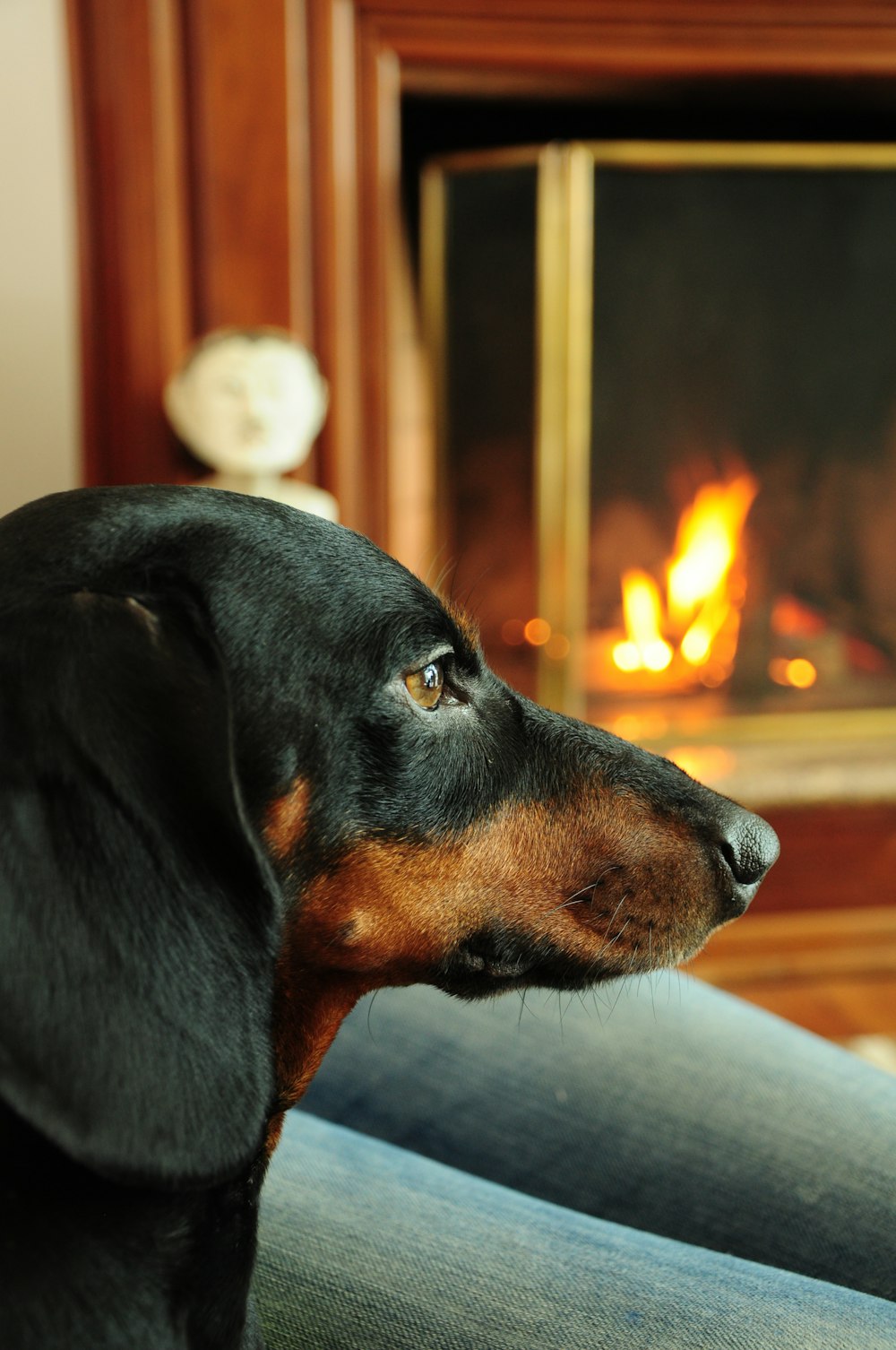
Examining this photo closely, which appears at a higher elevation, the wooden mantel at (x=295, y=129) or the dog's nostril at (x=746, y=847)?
the wooden mantel at (x=295, y=129)

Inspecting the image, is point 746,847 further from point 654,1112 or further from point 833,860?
point 833,860

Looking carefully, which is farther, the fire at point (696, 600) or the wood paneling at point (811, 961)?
the fire at point (696, 600)

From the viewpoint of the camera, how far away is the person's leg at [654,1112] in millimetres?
908

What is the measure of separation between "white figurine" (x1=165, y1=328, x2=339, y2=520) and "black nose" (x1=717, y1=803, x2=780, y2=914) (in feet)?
4.33

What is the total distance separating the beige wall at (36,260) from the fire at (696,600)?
1.12 metres

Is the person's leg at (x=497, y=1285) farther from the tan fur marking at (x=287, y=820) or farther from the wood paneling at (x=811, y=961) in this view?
the wood paneling at (x=811, y=961)

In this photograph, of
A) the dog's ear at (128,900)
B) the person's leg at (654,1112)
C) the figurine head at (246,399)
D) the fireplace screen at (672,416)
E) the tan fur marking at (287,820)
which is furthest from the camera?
the fireplace screen at (672,416)

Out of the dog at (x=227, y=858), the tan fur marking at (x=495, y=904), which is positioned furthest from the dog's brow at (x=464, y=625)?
the tan fur marking at (x=495, y=904)

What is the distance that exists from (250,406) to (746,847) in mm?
1432

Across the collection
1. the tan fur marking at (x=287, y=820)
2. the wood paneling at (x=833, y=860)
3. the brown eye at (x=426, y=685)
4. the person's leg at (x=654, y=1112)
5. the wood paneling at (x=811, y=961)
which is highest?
the brown eye at (x=426, y=685)

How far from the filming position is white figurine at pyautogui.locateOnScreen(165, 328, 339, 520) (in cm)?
205

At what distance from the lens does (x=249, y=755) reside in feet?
2.14

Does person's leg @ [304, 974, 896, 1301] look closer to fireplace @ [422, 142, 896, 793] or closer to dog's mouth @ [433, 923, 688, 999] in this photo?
dog's mouth @ [433, 923, 688, 999]

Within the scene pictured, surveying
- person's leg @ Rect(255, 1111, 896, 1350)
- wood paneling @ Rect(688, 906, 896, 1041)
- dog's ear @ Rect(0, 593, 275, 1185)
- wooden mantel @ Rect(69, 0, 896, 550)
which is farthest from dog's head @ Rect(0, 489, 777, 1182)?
wood paneling @ Rect(688, 906, 896, 1041)
